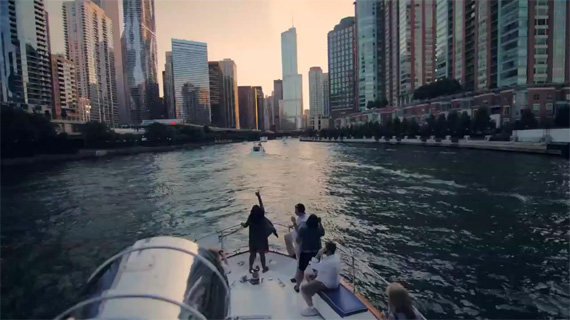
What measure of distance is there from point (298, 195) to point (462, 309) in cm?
1989

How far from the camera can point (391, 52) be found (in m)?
174

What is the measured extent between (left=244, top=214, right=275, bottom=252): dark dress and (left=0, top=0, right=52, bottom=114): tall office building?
10968 centimetres

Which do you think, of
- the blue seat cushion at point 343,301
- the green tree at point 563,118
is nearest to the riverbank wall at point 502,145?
the green tree at point 563,118

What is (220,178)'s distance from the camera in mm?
41594

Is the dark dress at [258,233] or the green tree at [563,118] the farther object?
the green tree at [563,118]

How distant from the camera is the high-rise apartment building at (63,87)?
132 m

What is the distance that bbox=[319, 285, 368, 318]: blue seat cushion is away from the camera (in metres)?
5.82

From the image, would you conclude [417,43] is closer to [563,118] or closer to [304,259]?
[563,118]

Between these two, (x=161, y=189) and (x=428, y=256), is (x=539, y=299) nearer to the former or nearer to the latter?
(x=428, y=256)

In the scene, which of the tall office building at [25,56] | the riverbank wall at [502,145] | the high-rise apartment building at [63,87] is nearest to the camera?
the riverbank wall at [502,145]

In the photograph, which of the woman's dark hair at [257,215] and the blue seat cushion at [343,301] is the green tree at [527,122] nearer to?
the woman's dark hair at [257,215]

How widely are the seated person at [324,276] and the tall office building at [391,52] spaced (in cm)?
16860

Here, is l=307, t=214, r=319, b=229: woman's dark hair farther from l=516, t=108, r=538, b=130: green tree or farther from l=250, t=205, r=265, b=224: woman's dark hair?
l=516, t=108, r=538, b=130: green tree

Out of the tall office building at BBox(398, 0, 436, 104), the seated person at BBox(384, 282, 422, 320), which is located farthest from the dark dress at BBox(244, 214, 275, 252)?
the tall office building at BBox(398, 0, 436, 104)
